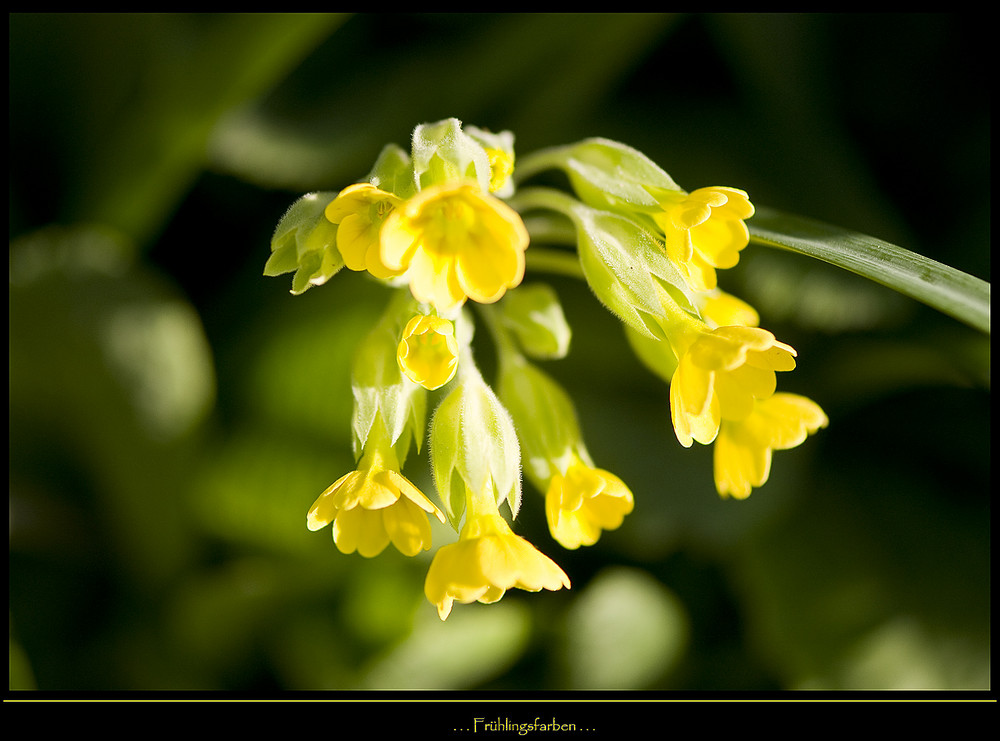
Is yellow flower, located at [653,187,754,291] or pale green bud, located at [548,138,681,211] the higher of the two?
pale green bud, located at [548,138,681,211]

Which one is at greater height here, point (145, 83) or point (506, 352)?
point (145, 83)

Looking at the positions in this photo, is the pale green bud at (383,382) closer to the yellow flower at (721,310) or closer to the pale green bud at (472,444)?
the pale green bud at (472,444)

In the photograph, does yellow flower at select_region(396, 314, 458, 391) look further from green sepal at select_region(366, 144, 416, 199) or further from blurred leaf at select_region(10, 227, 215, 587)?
blurred leaf at select_region(10, 227, 215, 587)

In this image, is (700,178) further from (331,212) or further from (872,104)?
(331,212)

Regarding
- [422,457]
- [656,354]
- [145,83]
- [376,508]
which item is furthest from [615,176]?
[145,83]

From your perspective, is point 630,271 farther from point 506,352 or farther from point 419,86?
point 419,86

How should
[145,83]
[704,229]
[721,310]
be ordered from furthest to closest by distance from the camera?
1. [145,83]
2. [721,310]
3. [704,229]

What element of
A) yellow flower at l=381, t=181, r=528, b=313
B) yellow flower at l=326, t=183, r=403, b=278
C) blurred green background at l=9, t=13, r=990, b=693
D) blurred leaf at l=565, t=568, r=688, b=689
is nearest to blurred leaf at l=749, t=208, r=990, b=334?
yellow flower at l=381, t=181, r=528, b=313
